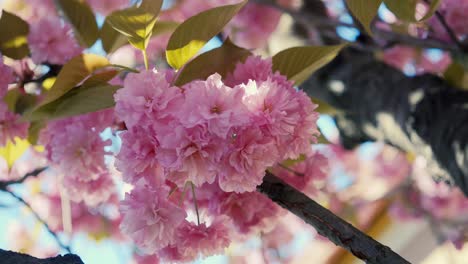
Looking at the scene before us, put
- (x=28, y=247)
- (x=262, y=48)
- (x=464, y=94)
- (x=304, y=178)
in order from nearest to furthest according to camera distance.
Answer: (x=304, y=178) → (x=464, y=94) → (x=262, y=48) → (x=28, y=247)

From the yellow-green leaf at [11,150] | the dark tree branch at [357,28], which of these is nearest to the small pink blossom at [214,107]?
the yellow-green leaf at [11,150]

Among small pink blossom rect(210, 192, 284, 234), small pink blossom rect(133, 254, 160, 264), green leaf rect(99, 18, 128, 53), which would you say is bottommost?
small pink blossom rect(133, 254, 160, 264)

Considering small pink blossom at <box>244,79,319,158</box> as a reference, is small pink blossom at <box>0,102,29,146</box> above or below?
below

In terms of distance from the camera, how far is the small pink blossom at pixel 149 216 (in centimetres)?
65

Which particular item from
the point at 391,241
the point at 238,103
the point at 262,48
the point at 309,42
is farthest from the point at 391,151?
the point at 238,103

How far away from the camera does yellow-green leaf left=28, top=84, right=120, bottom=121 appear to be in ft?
2.23

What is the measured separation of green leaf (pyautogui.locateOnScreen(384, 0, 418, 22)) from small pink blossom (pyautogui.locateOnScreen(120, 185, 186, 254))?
1.07 ft

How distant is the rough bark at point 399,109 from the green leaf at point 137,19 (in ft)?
1.29

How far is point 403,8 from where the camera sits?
0.72m

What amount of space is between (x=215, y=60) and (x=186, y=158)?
0.16 meters

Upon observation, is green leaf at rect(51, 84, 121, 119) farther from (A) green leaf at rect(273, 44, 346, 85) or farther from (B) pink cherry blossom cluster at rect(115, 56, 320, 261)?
(A) green leaf at rect(273, 44, 346, 85)

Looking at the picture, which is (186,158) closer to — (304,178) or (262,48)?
(304,178)

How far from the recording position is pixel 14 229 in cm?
230

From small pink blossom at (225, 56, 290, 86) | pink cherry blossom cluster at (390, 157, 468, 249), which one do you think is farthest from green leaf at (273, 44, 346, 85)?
pink cherry blossom cluster at (390, 157, 468, 249)
